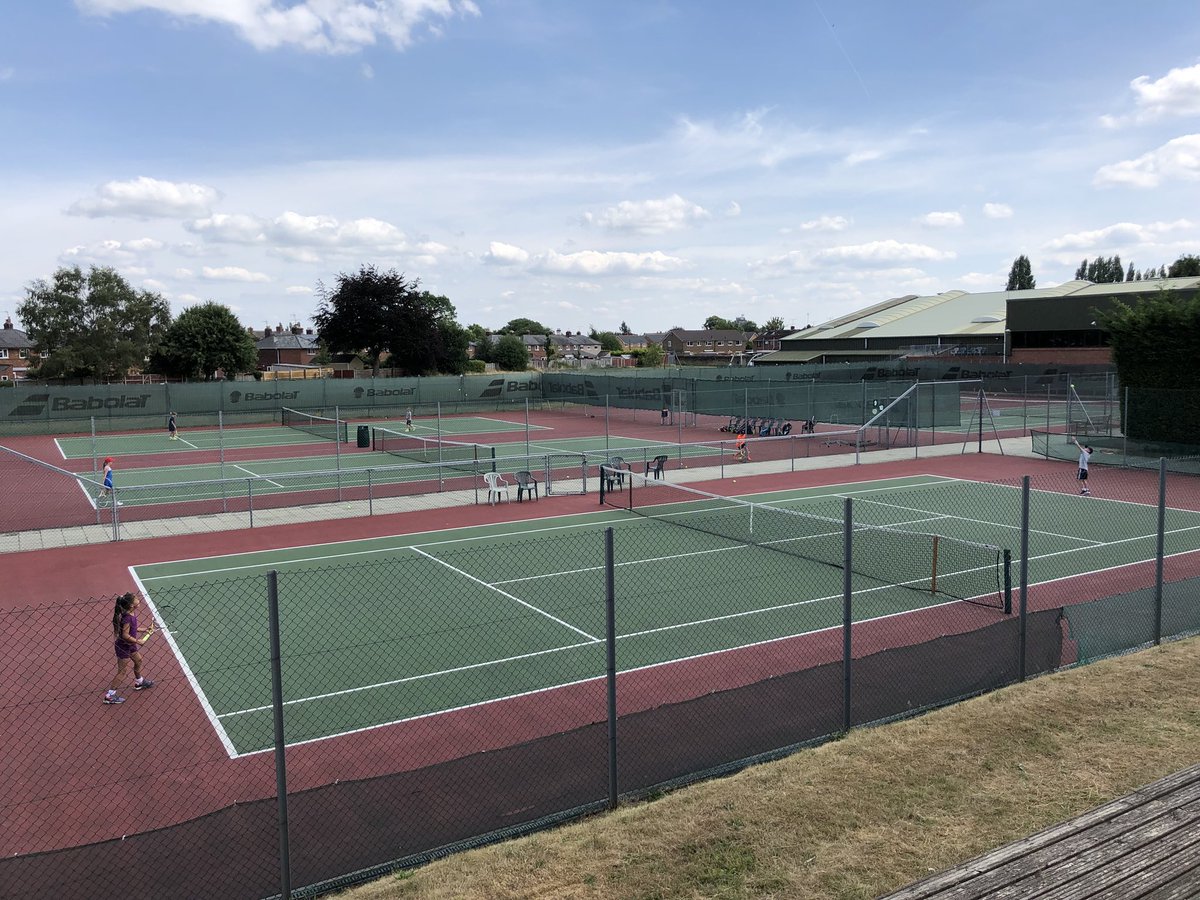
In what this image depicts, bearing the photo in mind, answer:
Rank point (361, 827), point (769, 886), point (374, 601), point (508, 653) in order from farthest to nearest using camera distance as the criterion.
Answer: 1. point (374, 601)
2. point (508, 653)
3. point (361, 827)
4. point (769, 886)

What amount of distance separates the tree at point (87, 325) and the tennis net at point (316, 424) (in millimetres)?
26603

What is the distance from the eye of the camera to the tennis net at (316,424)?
141ft

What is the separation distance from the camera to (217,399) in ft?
178

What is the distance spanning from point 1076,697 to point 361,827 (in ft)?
22.3

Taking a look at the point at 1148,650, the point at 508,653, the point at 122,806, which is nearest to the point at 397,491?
→ the point at 508,653

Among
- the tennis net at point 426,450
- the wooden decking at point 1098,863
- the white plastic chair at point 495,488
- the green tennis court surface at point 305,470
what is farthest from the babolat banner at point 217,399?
the wooden decking at point 1098,863

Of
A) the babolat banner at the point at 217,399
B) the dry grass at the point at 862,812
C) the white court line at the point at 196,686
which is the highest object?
the babolat banner at the point at 217,399

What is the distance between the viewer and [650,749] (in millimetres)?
8055

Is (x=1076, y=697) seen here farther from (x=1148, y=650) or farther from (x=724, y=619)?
(x=724, y=619)

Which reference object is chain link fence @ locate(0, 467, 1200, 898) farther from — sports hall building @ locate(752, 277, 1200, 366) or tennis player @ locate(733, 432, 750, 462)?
sports hall building @ locate(752, 277, 1200, 366)

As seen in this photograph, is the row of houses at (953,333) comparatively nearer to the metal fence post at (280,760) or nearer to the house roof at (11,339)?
the house roof at (11,339)

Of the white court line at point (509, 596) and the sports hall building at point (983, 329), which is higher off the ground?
the sports hall building at point (983, 329)

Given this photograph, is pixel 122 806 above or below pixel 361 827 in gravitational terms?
below

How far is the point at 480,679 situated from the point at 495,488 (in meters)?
13.3
